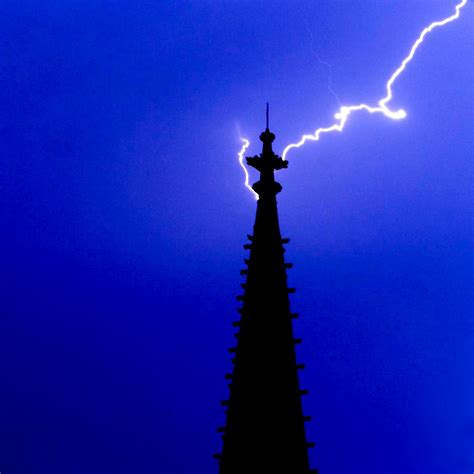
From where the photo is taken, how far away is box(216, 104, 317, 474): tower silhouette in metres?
10.7

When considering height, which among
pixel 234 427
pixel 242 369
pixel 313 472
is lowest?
pixel 313 472

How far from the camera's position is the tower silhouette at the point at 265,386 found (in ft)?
35.2

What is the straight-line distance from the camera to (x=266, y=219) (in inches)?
542

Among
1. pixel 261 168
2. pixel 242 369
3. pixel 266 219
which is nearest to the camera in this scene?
pixel 242 369

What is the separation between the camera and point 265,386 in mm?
11297

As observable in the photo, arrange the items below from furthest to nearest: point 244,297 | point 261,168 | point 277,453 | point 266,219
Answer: point 261,168 → point 266,219 → point 244,297 → point 277,453

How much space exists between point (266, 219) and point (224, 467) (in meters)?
6.07

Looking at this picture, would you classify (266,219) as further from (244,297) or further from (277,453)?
(277,453)

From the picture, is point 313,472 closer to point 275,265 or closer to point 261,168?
point 275,265

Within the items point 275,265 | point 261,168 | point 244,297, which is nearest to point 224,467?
point 244,297

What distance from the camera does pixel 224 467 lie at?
Result: 10914mm

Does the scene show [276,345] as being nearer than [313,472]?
No

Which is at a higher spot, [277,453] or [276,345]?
[276,345]

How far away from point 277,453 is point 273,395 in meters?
1.15
